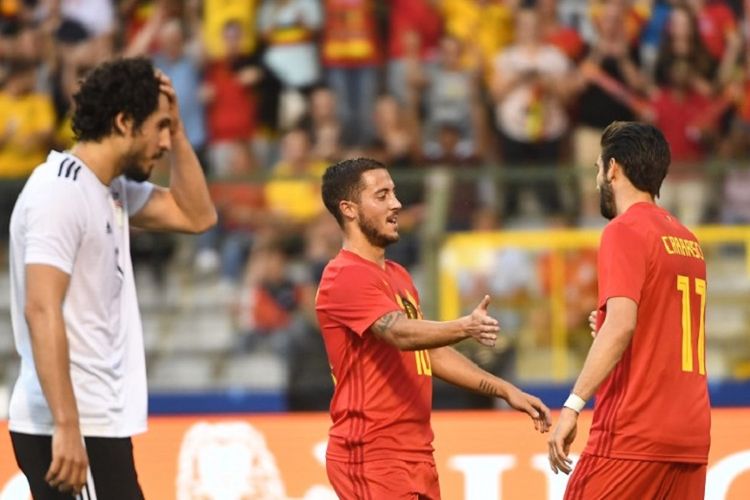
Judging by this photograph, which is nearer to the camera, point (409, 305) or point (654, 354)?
point (654, 354)

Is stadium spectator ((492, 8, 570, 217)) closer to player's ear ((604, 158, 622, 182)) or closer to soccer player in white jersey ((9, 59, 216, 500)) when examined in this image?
player's ear ((604, 158, 622, 182))

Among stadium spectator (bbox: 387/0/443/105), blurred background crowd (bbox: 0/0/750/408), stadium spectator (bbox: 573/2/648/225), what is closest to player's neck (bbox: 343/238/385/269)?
blurred background crowd (bbox: 0/0/750/408)

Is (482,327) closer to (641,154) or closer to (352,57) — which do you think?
(641,154)

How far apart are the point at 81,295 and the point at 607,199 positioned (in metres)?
2.00

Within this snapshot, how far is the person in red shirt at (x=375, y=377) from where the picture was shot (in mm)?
5402

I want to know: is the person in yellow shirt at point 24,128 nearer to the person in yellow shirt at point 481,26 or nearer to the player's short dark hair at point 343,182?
the person in yellow shirt at point 481,26

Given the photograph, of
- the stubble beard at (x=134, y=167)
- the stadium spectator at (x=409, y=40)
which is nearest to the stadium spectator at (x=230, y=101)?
the stadium spectator at (x=409, y=40)

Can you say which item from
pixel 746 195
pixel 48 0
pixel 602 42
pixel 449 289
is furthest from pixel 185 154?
pixel 48 0

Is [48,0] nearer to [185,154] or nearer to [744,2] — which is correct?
[744,2]

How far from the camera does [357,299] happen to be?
213 inches

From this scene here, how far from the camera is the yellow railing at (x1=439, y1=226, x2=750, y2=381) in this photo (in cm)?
998

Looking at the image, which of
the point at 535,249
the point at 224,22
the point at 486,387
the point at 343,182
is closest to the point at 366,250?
the point at 343,182

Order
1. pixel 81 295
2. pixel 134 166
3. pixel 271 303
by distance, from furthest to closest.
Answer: pixel 271 303
pixel 134 166
pixel 81 295

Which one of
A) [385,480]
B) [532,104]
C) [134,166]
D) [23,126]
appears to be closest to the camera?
[134,166]
